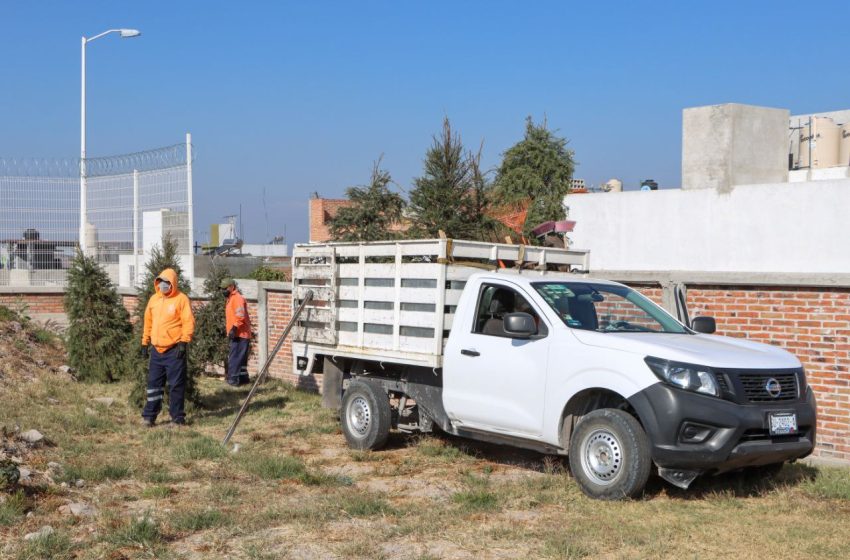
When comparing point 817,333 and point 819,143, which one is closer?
point 817,333

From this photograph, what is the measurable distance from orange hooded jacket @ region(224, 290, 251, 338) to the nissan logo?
955cm

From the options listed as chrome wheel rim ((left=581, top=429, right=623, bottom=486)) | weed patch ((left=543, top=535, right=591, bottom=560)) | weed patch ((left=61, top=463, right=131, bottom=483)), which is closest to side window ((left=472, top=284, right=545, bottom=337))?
chrome wheel rim ((left=581, top=429, right=623, bottom=486))

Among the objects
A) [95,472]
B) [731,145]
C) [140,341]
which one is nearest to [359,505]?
[95,472]

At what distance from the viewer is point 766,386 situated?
7918 millimetres

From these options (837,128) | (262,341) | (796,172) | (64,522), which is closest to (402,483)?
(64,522)

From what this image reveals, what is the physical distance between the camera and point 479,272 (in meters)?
9.75

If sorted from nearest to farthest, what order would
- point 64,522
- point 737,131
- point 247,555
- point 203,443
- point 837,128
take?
point 247,555, point 64,522, point 203,443, point 737,131, point 837,128

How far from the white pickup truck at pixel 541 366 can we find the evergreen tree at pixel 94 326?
5.79 meters

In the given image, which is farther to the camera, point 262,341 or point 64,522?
point 262,341

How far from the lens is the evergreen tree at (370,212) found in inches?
638

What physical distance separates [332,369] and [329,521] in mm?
3934

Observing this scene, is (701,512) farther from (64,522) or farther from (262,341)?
(262,341)

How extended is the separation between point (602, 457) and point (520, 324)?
132 centimetres

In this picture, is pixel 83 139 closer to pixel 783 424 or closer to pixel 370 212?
pixel 370 212
